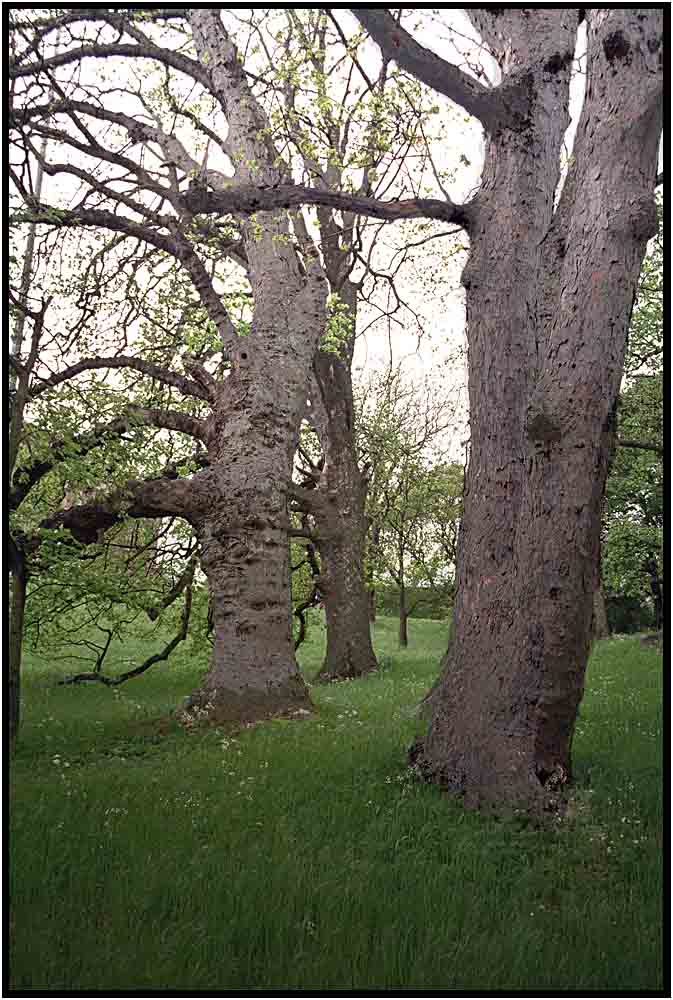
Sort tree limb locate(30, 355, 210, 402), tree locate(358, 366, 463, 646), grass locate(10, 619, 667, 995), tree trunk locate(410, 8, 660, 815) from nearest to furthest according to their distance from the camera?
grass locate(10, 619, 667, 995)
tree trunk locate(410, 8, 660, 815)
tree limb locate(30, 355, 210, 402)
tree locate(358, 366, 463, 646)

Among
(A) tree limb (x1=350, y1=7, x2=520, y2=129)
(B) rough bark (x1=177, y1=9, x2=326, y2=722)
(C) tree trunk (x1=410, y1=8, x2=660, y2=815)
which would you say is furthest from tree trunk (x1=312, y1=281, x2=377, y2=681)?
(C) tree trunk (x1=410, y1=8, x2=660, y2=815)

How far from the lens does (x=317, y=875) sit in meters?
4.80

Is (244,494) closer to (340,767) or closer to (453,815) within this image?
(340,767)

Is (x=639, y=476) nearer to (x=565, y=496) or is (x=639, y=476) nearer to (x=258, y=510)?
(x=258, y=510)

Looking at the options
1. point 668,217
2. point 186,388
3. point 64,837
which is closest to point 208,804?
point 64,837

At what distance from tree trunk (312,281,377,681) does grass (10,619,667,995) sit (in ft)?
27.2

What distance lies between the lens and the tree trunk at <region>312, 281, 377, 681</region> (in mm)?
16891

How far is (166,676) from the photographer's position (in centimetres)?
1819

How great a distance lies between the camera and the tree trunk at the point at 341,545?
16.9 metres

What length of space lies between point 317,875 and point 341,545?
12.1 metres

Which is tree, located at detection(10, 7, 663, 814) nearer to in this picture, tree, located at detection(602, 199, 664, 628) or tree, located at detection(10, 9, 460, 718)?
tree, located at detection(10, 9, 460, 718)

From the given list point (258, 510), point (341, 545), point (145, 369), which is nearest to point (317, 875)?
point (258, 510)

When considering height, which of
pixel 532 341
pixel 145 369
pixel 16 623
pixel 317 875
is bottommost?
pixel 317 875

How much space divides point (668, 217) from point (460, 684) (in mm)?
4182
